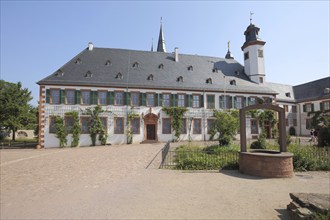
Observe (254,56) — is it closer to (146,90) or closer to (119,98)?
(146,90)

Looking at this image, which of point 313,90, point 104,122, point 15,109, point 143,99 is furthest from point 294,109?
point 15,109

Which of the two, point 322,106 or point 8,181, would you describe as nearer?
point 8,181

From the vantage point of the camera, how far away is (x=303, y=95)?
36969 millimetres

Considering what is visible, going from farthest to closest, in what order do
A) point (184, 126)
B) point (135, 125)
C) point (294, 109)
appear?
point (294, 109)
point (184, 126)
point (135, 125)

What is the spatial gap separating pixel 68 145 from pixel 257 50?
28808 millimetres

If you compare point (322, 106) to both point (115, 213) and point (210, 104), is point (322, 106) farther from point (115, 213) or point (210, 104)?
point (115, 213)

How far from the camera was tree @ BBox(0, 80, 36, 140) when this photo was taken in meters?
30.6

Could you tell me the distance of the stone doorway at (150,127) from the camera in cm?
2502

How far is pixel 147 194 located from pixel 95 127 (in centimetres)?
1802

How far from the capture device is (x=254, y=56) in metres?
31.0

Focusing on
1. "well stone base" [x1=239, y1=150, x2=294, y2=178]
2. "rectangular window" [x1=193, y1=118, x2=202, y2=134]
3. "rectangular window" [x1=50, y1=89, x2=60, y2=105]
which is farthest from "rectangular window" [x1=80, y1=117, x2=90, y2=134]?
"well stone base" [x1=239, y1=150, x2=294, y2=178]

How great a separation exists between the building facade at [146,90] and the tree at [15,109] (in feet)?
41.0

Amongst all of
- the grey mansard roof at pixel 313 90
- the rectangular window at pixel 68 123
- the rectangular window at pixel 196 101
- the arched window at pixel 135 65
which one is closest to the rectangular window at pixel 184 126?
the rectangular window at pixel 196 101

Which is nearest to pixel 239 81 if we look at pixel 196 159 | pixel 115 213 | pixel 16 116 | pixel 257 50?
pixel 257 50
